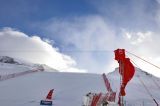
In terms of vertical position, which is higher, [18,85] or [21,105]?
[18,85]

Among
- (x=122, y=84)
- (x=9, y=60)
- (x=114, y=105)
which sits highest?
(x=9, y=60)

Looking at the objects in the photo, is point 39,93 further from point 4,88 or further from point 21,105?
point 21,105

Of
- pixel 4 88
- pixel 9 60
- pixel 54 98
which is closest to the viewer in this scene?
pixel 54 98

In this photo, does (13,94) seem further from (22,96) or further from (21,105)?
(21,105)

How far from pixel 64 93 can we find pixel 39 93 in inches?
110

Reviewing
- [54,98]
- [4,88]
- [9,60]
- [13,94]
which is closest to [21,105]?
[54,98]

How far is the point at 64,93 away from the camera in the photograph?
35.8 metres

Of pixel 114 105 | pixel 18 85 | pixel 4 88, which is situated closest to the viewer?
pixel 114 105

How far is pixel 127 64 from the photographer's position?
1396cm

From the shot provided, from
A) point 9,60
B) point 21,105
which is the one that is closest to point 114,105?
point 21,105

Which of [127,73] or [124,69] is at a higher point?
[124,69]

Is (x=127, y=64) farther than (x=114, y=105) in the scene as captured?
Yes

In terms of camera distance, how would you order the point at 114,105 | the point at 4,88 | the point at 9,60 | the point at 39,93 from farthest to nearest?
1. the point at 9,60
2. the point at 4,88
3. the point at 39,93
4. the point at 114,105

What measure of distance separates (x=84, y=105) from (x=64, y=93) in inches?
717
